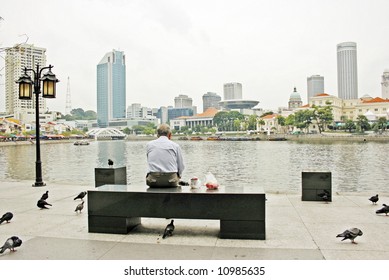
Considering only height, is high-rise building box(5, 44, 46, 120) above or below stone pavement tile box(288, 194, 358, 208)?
above

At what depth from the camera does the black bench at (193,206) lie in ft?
16.3

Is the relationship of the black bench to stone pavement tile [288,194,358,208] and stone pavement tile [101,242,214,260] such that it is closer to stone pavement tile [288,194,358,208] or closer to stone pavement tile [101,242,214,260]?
stone pavement tile [101,242,214,260]

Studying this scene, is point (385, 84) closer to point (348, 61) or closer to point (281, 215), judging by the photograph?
point (348, 61)

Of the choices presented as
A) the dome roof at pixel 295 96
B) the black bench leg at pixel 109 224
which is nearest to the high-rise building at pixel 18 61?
the black bench leg at pixel 109 224

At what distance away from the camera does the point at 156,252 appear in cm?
455

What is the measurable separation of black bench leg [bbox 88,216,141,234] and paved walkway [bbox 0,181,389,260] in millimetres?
110

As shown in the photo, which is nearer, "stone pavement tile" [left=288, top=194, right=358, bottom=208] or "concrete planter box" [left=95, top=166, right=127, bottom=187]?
"stone pavement tile" [left=288, top=194, right=358, bottom=208]

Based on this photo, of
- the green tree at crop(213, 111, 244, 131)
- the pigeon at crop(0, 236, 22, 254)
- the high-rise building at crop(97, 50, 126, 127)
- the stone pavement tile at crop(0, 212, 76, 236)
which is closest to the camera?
the pigeon at crop(0, 236, 22, 254)

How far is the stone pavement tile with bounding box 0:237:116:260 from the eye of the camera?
4430 millimetres

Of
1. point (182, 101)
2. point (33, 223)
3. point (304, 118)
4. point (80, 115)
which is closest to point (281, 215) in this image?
point (33, 223)

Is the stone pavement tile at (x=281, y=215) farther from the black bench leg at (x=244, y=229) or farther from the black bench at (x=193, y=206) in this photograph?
the black bench at (x=193, y=206)

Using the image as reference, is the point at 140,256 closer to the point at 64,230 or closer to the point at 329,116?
the point at 64,230

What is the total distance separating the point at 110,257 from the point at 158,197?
111 centimetres

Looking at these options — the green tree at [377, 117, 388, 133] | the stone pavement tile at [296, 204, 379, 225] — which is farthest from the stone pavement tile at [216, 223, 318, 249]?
the green tree at [377, 117, 388, 133]
